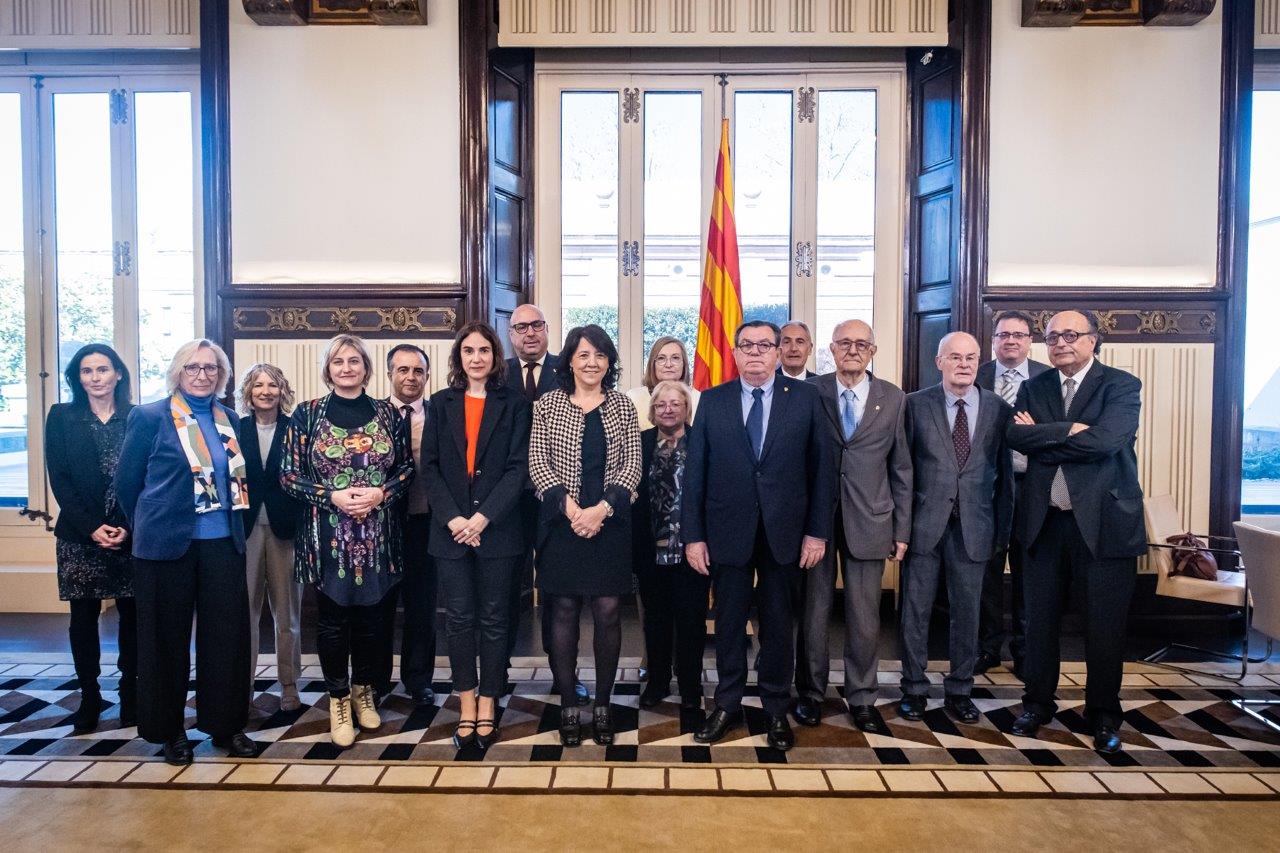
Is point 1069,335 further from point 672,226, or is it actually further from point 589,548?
point 672,226

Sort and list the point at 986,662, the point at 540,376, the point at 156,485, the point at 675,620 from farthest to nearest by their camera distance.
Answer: the point at 986,662 → the point at 540,376 → the point at 675,620 → the point at 156,485

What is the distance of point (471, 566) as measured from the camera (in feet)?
10.5

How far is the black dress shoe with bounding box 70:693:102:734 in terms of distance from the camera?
10.9 feet

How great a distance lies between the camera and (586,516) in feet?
10.1

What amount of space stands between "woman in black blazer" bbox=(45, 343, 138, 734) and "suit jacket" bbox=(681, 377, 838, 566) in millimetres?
2246

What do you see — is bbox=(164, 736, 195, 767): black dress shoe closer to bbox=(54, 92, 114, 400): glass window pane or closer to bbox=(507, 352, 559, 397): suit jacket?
bbox=(507, 352, 559, 397): suit jacket

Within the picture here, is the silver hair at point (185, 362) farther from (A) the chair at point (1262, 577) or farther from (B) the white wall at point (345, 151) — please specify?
(A) the chair at point (1262, 577)

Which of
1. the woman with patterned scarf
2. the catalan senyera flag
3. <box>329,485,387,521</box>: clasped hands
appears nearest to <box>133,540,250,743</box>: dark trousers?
the woman with patterned scarf

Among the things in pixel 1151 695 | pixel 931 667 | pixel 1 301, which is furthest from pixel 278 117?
pixel 1151 695

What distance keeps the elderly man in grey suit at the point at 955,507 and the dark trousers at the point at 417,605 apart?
1.97m

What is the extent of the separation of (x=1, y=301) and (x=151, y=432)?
3.58m

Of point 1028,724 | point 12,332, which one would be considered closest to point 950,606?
point 1028,724

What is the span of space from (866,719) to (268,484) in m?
2.51

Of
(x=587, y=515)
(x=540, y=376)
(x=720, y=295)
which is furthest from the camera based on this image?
(x=720, y=295)
